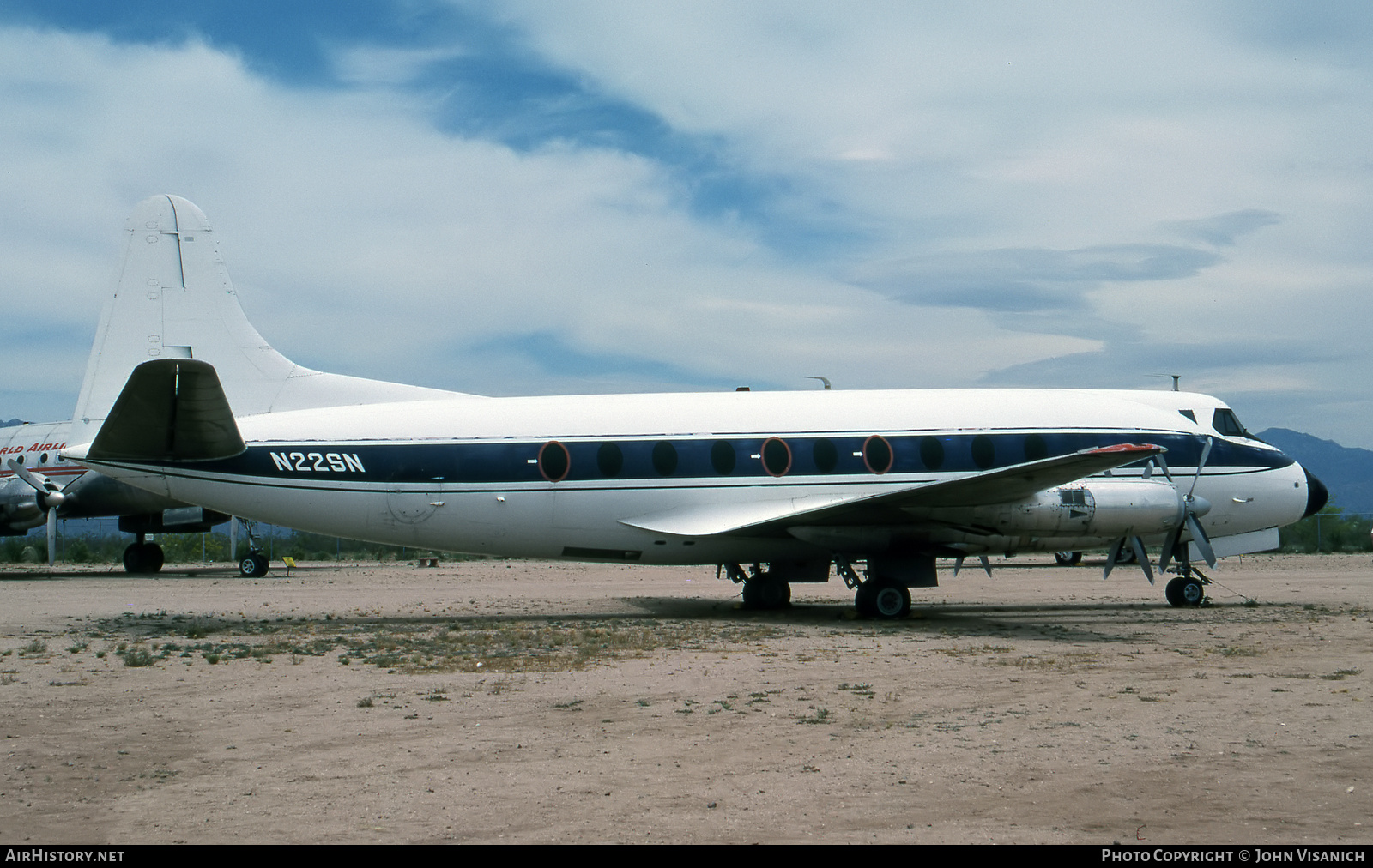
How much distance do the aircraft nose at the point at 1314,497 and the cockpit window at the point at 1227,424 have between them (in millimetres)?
1402

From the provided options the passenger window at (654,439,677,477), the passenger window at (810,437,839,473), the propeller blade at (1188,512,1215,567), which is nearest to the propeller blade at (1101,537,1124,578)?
the propeller blade at (1188,512,1215,567)

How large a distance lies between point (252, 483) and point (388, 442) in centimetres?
210

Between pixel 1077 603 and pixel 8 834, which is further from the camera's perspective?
pixel 1077 603

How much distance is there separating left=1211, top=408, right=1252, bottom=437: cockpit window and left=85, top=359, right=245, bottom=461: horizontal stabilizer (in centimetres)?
1663

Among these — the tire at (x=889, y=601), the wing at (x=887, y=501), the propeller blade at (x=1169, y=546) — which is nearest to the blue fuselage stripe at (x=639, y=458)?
the wing at (x=887, y=501)

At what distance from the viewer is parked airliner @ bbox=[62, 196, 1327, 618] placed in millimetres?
16234

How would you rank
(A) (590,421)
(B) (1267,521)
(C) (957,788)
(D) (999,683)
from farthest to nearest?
(B) (1267,521) → (A) (590,421) → (D) (999,683) → (C) (957,788)

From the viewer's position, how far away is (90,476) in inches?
1291

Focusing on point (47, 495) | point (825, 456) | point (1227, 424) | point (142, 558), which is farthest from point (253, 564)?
point (1227, 424)

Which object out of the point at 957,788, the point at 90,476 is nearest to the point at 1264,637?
the point at 957,788

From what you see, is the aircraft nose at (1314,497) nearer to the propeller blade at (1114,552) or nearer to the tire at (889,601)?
the propeller blade at (1114,552)

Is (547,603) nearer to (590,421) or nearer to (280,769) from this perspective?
(590,421)

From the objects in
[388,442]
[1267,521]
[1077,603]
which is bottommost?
[1077,603]

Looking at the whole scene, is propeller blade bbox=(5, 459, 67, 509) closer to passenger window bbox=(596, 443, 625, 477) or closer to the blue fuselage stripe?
the blue fuselage stripe
